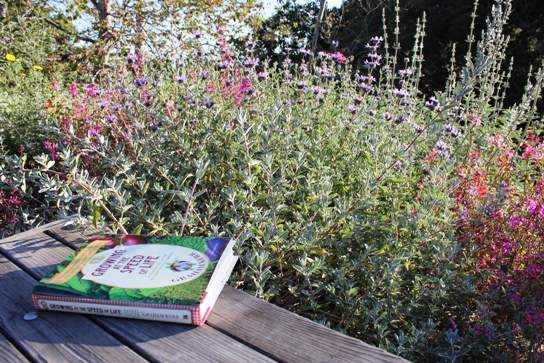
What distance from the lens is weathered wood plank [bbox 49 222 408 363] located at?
94 centimetres

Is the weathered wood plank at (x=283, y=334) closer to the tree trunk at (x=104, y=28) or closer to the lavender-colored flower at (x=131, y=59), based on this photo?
the lavender-colored flower at (x=131, y=59)

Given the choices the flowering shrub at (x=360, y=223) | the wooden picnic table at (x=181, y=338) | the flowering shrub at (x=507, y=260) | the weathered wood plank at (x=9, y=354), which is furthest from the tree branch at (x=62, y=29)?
the weathered wood plank at (x=9, y=354)

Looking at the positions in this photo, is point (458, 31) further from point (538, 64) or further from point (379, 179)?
point (379, 179)

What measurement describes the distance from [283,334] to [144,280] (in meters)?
0.36

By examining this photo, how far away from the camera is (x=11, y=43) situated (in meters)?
6.51

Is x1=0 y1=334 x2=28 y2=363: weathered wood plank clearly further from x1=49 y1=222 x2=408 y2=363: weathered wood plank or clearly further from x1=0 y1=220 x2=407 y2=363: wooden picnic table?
x1=49 y1=222 x2=408 y2=363: weathered wood plank

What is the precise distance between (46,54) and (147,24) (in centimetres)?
170

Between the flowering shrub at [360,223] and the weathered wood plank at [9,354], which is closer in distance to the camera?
the weathered wood plank at [9,354]

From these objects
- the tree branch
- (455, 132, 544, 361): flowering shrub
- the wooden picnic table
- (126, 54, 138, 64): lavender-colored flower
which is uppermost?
the tree branch

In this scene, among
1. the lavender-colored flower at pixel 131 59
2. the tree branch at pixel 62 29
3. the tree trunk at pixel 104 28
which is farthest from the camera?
the tree branch at pixel 62 29

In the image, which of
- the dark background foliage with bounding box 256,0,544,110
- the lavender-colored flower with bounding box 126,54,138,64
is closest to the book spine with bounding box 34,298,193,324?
the lavender-colored flower with bounding box 126,54,138,64

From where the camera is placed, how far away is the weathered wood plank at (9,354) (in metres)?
0.93

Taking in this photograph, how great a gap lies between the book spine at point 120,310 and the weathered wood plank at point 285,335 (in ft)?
0.28

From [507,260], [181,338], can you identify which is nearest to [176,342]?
[181,338]
